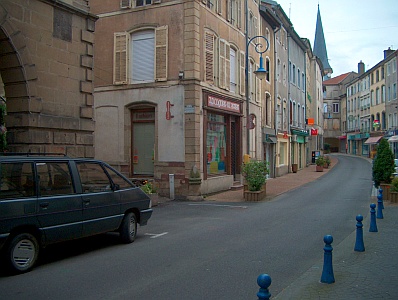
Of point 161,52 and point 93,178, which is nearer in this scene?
point 93,178

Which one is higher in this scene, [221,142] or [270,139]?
[270,139]

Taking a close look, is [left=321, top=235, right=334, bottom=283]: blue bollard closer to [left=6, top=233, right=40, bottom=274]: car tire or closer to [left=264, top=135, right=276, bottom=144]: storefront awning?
[left=6, top=233, right=40, bottom=274]: car tire

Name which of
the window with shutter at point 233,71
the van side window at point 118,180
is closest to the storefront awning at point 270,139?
the window with shutter at point 233,71

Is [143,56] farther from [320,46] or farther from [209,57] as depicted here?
[320,46]

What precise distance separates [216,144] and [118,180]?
1188cm

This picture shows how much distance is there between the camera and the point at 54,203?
7102 millimetres

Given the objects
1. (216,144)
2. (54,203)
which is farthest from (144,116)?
(54,203)

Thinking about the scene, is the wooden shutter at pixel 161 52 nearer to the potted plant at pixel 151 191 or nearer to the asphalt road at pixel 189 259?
the potted plant at pixel 151 191

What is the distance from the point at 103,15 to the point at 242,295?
663 inches

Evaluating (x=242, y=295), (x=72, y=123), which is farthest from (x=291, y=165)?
(x=242, y=295)

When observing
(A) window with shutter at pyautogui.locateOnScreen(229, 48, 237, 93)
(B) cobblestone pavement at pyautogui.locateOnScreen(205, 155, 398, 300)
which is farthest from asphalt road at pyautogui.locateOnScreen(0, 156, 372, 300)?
(A) window with shutter at pyautogui.locateOnScreen(229, 48, 237, 93)

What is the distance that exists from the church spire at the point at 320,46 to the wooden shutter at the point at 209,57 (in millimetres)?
77669

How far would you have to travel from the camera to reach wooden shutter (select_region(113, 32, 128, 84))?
18984 mm

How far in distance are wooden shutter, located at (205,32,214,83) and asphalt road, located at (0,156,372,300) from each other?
7.69m
